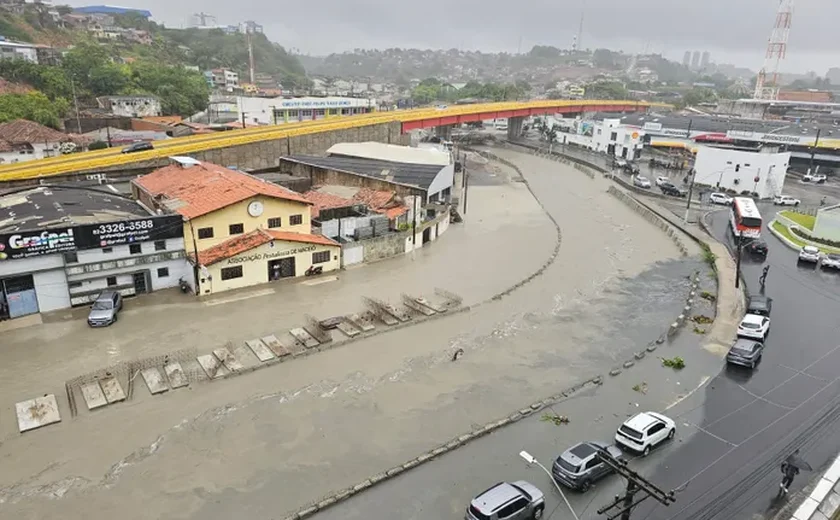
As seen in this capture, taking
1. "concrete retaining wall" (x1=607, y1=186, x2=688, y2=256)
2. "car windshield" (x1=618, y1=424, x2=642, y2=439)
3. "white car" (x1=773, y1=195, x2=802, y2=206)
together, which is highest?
"car windshield" (x1=618, y1=424, x2=642, y2=439)

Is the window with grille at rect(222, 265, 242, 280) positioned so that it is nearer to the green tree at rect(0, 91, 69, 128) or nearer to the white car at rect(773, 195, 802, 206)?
the green tree at rect(0, 91, 69, 128)

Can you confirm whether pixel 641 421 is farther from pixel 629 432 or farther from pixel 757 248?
pixel 757 248

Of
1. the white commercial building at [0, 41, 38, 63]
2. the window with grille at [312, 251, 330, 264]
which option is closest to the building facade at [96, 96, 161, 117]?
the white commercial building at [0, 41, 38, 63]

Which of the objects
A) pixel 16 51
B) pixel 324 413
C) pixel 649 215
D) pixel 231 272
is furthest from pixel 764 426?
pixel 16 51

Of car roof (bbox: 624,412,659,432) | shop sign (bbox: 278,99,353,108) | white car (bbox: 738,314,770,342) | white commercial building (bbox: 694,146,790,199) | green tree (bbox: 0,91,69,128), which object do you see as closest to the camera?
car roof (bbox: 624,412,659,432)

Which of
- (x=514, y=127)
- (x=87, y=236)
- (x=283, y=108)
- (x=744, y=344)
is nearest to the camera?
(x=744, y=344)

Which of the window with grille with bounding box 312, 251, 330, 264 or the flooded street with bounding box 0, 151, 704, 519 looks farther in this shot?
the window with grille with bounding box 312, 251, 330, 264

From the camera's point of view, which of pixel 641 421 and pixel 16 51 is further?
pixel 16 51

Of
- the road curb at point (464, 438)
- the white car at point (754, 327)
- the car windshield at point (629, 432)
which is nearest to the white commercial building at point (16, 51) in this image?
A: the road curb at point (464, 438)

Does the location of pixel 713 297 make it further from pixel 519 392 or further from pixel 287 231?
pixel 287 231
